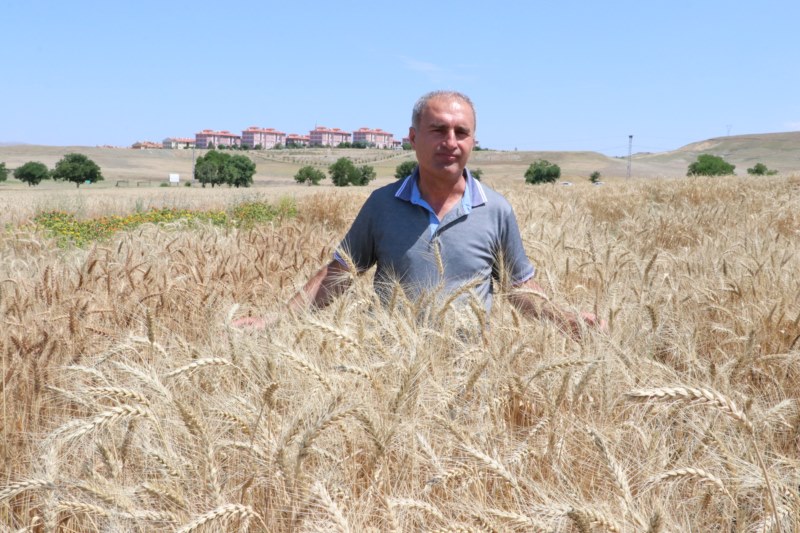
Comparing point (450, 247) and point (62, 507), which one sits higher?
point (450, 247)

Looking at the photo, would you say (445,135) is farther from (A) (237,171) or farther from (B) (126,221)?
(A) (237,171)

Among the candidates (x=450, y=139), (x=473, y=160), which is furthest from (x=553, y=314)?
(x=473, y=160)

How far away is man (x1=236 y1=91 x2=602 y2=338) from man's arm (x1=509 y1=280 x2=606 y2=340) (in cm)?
3

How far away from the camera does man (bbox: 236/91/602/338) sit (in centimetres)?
273

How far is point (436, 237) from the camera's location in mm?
2807

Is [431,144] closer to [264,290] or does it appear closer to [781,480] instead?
[264,290]

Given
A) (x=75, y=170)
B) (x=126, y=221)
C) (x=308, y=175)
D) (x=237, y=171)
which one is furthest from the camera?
(x=308, y=175)

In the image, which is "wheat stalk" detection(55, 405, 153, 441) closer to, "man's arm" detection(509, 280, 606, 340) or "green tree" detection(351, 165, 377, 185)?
"man's arm" detection(509, 280, 606, 340)

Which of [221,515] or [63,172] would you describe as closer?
[221,515]

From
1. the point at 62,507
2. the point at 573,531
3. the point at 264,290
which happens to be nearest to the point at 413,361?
the point at 573,531

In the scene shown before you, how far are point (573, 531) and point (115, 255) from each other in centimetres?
339

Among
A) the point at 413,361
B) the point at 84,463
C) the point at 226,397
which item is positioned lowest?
the point at 84,463

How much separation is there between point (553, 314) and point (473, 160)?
411ft

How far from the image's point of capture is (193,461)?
55.7 inches
